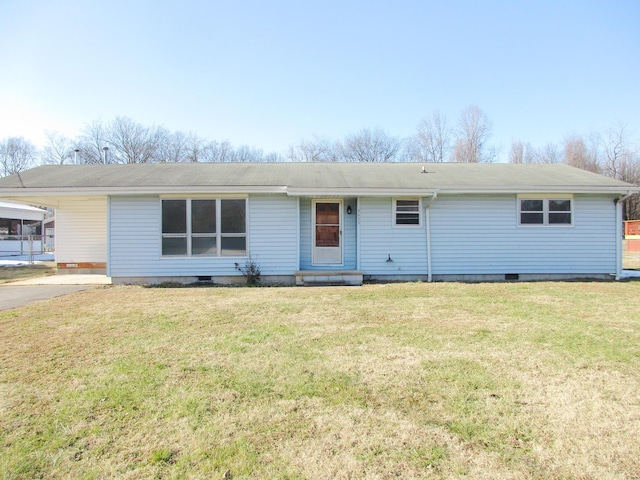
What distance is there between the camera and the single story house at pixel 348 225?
9844 mm

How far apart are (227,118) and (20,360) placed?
19.7m

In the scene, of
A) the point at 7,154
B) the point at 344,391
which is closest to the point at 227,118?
the point at 344,391

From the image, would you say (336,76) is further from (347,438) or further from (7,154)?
(7,154)

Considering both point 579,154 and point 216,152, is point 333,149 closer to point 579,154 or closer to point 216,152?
point 216,152

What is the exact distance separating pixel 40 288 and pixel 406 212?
33.0 feet

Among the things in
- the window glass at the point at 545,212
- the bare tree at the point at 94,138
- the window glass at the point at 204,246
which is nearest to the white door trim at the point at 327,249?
the window glass at the point at 204,246

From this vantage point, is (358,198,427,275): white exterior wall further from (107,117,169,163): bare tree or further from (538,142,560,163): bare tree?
(538,142,560,163): bare tree

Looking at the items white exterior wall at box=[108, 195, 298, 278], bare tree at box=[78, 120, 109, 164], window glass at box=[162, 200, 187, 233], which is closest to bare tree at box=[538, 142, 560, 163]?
white exterior wall at box=[108, 195, 298, 278]

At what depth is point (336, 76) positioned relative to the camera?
17547 mm

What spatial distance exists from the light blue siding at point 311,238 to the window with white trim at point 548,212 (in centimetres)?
491

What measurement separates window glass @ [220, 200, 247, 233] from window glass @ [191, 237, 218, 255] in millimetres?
452

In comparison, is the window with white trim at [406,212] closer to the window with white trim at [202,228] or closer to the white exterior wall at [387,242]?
the white exterior wall at [387,242]

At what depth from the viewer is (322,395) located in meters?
3.04

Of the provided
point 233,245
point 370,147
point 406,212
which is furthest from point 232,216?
point 370,147
